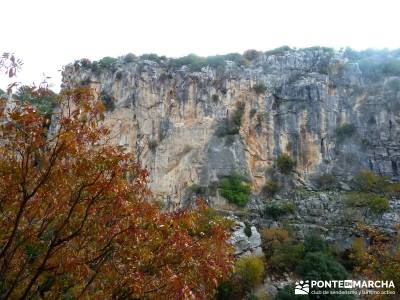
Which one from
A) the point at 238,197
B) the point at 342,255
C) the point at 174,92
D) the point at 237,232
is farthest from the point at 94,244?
the point at 174,92

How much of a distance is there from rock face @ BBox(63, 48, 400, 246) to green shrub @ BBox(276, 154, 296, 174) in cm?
80

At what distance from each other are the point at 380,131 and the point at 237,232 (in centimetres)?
1924

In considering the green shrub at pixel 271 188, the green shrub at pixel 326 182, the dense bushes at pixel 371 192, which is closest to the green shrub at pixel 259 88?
the green shrub at pixel 271 188

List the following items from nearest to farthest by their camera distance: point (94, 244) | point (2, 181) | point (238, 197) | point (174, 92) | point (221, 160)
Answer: point (2, 181)
point (94, 244)
point (238, 197)
point (221, 160)
point (174, 92)

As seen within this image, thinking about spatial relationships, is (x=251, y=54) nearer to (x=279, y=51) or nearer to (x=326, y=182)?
(x=279, y=51)

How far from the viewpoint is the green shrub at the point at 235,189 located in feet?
140

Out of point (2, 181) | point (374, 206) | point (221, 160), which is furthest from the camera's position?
point (221, 160)

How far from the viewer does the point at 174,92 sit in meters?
48.4

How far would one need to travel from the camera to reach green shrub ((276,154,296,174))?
45281 mm

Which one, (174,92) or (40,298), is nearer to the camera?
(40,298)

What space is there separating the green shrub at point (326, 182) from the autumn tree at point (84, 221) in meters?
37.8

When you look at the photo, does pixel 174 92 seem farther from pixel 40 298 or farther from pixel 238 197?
pixel 40 298

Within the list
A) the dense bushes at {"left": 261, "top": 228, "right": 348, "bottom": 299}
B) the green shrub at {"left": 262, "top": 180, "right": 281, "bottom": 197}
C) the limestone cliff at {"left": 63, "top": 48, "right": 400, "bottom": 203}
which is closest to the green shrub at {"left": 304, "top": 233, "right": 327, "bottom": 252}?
the dense bushes at {"left": 261, "top": 228, "right": 348, "bottom": 299}

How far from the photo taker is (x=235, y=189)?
1699 inches
